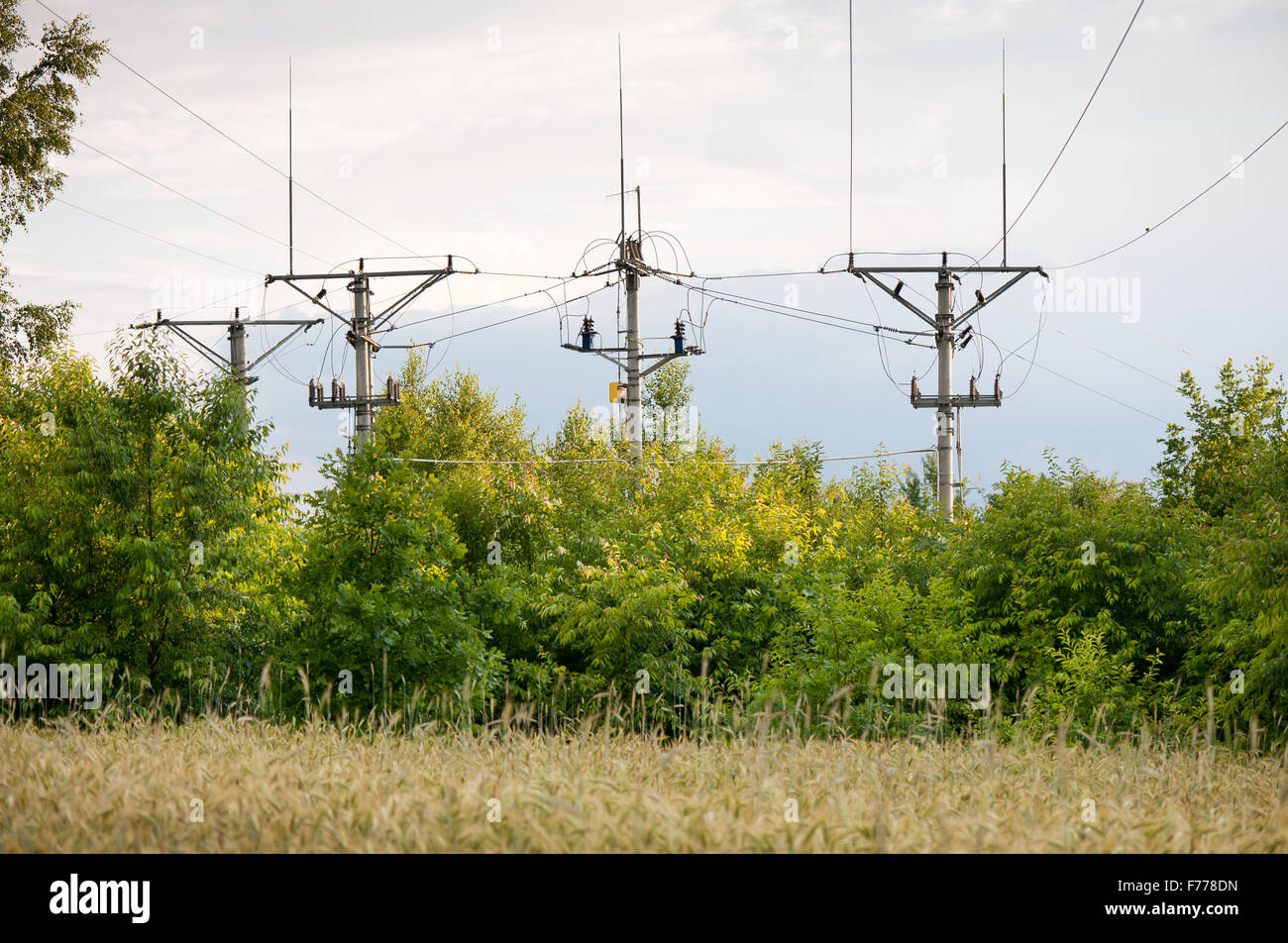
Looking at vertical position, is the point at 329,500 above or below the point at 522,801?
above

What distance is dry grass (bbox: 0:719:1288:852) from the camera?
4.13 meters

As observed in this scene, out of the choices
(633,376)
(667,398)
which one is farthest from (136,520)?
(667,398)

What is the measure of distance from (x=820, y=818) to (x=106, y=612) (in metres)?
14.7

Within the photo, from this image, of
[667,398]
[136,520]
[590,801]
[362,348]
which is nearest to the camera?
[590,801]

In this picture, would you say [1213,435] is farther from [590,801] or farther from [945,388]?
[590,801]

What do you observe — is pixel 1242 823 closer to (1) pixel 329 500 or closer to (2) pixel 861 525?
(1) pixel 329 500

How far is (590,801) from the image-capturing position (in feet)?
15.2

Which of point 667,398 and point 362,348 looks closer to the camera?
point 362,348

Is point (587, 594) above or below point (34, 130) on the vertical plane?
below

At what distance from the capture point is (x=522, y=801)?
469 cm

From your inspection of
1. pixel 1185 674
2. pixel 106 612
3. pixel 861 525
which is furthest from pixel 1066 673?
pixel 106 612

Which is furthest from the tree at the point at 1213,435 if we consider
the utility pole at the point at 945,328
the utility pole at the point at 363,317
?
the utility pole at the point at 363,317

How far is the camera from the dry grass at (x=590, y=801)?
413 cm
